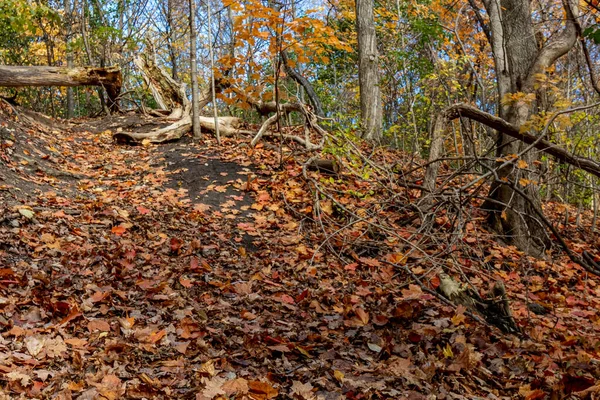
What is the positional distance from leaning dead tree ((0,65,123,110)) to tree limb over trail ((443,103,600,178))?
768cm

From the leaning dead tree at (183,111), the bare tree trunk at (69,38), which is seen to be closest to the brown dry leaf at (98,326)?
the leaning dead tree at (183,111)

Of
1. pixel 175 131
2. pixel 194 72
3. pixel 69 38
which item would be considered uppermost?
pixel 69 38

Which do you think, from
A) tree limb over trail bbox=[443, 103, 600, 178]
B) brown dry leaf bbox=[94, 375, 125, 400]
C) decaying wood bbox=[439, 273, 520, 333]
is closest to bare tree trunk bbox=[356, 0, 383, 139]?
tree limb over trail bbox=[443, 103, 600, 178]

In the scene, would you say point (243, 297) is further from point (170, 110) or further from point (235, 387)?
point (170, 110)

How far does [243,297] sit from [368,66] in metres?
7.00

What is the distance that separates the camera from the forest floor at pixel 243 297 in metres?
2.72

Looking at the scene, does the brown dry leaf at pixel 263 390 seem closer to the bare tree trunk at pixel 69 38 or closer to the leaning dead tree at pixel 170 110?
the leaning dead tree at pixel 170 110

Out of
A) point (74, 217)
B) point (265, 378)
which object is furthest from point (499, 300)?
point (74, 217)

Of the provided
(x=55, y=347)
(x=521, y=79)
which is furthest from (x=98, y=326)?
(x=521, y=79)

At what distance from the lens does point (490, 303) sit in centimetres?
404

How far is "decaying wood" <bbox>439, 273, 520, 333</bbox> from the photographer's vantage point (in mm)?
3891

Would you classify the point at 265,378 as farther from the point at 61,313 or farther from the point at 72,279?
the point at 72,279

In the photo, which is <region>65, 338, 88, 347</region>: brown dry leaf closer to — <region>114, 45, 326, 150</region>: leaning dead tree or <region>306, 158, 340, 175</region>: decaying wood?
<region>306, 158, 340, 175</region>: decaying wood

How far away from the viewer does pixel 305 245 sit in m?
5.52
